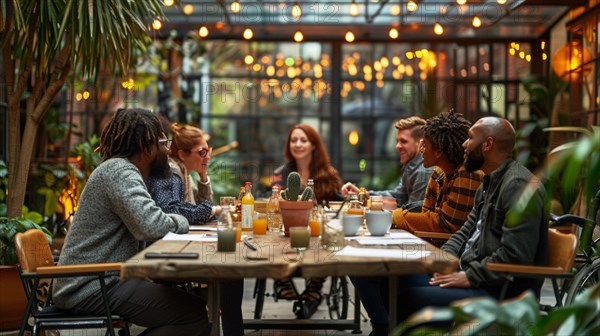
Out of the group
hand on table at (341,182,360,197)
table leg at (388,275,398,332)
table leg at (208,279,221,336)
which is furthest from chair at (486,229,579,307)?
hand on table at (341,182,360,197)

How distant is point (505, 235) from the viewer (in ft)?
12.3

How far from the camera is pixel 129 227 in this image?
13.1ft

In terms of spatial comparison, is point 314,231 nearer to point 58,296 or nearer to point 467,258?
point 467,258

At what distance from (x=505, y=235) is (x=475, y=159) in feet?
1.63

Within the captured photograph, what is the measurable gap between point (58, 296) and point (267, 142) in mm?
7767

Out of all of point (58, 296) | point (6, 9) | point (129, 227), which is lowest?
point (58, 296)

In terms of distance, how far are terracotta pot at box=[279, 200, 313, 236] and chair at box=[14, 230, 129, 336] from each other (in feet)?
2.73

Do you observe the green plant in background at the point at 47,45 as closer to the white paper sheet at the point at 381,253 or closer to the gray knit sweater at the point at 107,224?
the gray knit sweater at the point at 107,224

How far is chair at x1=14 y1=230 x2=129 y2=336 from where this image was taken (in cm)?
365

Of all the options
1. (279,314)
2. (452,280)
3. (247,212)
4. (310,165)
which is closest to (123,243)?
(247,212)

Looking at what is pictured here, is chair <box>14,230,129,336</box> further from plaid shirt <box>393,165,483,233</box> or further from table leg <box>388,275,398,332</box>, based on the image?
plaid shirt <box>393,165,483,233</box>

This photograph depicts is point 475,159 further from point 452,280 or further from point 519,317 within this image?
point 519,317

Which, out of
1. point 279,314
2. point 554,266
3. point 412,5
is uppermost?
point 412,5

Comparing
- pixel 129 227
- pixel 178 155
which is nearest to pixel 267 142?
pixel 178 155
